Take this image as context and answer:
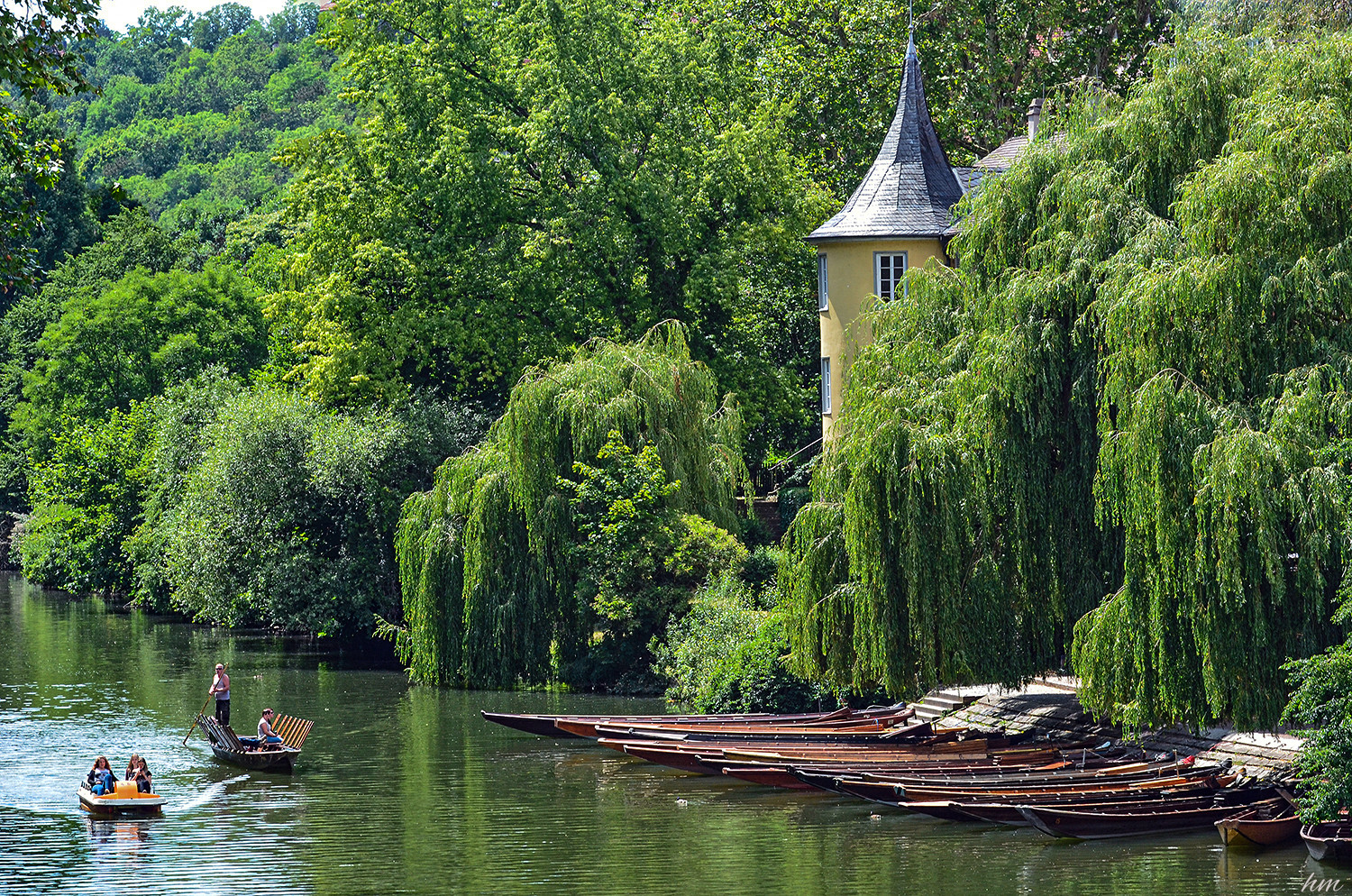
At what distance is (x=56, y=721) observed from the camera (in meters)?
37.4

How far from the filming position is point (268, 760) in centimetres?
3125

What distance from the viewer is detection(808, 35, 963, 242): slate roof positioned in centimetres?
4269

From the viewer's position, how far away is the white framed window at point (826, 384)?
44.5m

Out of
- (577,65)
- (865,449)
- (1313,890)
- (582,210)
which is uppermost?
(577,65)

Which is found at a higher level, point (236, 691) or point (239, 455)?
point (239, 455)

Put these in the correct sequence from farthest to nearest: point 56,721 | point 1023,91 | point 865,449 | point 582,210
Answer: point 1023,91 < point 582,210 < point 56,721 < point 865,449

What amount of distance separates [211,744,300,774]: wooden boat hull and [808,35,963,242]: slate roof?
19785 millimetres

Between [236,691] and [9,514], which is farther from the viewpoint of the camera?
[9,514]

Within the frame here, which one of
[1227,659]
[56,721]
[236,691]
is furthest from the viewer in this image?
[236,691]

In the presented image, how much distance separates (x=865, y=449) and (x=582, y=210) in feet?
70.1

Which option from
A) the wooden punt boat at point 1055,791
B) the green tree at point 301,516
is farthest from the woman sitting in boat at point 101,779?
the green tree at point 301,516

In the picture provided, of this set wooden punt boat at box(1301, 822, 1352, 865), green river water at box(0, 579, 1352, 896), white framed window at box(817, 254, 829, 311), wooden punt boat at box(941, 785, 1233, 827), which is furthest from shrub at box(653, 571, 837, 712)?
wooden punt boat at box(1301, 822, 1352, 865)

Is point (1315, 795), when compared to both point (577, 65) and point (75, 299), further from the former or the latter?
point (75, 299)

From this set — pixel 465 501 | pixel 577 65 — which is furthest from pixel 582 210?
pixel 465 501
